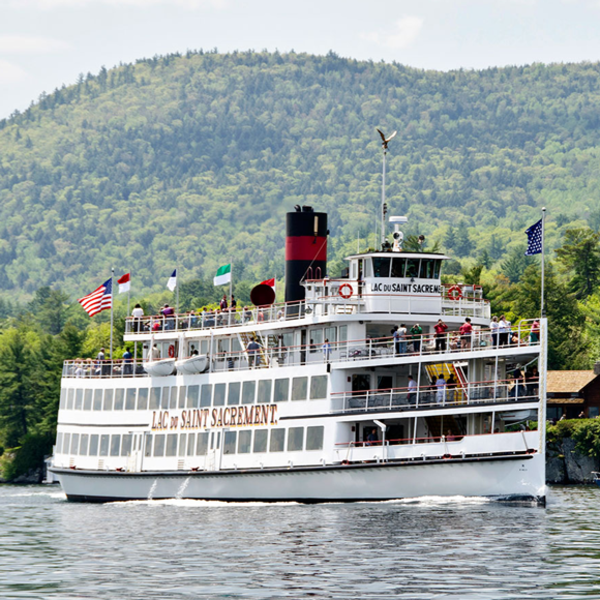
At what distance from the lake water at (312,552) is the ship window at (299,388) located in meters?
3.81

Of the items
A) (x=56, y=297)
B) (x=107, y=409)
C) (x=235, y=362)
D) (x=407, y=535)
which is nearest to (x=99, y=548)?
(x=407, y=535)

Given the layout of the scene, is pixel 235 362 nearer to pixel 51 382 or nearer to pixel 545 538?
pixel 545 538

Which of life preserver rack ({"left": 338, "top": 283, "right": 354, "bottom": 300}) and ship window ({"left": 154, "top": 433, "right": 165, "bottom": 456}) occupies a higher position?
life preserver rack ({"left": 338, "top": 283, "right": 354, "bottom": 300})

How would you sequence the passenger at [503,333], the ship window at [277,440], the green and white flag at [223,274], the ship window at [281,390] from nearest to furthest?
the passenger at [503,333] → the ship window at [277,440] → the ship window at [281,390] → the green and white flag at [223,274]

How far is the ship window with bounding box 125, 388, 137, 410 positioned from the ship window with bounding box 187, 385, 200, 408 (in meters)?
3.14

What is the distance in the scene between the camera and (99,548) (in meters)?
31.1

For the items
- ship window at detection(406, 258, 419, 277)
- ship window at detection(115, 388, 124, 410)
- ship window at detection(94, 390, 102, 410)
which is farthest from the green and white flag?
ship window at detection(406, 258, 419, 277)

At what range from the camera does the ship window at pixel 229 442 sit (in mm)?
45844

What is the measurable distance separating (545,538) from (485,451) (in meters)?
7.60

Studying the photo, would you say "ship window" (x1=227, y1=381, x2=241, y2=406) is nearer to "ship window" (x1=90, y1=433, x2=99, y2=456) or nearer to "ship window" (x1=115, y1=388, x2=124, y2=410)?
"ship window" (x1=115, y1=388, x2=124, y2=410)

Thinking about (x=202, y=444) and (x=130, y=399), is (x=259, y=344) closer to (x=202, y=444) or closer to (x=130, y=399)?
(x=202, y=444)

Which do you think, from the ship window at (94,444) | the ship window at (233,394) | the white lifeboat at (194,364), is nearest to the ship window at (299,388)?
the ship window at (233,394)

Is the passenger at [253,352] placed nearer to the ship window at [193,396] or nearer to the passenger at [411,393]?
the ship window at [193,396]

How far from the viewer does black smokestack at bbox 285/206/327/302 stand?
159 ft
